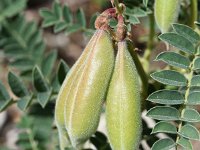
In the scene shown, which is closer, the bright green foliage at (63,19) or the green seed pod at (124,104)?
the green seed pod at (124,104)

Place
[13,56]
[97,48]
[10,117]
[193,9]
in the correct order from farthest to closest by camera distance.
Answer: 1. [10,117]
2. [13,56]
3. [193,9]
4. [97,48]

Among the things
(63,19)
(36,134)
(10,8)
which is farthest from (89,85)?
(10,8)

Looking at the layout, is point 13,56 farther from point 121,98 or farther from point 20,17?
point 121,98

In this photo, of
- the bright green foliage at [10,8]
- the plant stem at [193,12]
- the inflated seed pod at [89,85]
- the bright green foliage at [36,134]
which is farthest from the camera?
the bright green foliage at [10,8]

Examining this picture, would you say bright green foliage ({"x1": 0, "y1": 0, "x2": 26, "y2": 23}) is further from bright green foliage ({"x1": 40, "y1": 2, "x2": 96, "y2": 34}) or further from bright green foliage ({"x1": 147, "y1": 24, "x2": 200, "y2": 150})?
bright green foliage ({"x1": 147, "y1": 24, "x2": 200, "y2": 150})

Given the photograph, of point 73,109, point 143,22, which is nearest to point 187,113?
point 73,109

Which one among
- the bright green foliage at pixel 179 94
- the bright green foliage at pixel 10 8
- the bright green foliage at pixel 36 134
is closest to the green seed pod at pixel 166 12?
the bright green foliage at pixel 179 94

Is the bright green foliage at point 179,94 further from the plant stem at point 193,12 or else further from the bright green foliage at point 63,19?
the bright green foliage at point 63,19
